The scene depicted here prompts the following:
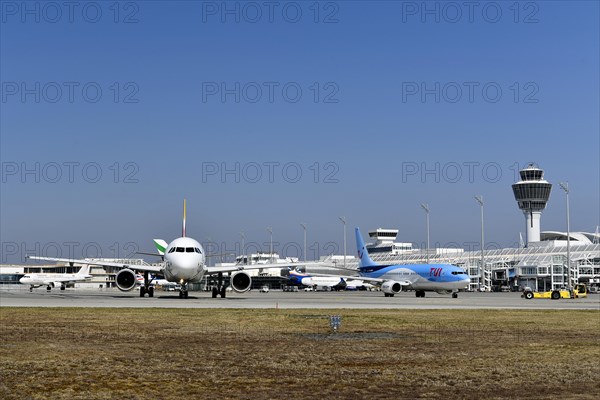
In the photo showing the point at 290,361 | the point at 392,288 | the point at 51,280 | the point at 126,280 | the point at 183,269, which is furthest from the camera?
the point at 51,280

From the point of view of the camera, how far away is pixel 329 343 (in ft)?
62.8

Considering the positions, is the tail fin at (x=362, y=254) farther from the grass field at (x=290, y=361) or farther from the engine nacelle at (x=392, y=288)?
the grass field at (x=290, y=361)

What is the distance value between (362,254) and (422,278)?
27903 millimetres

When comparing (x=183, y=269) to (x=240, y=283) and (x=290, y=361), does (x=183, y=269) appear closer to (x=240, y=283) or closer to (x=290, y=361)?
(x=240, y=283)

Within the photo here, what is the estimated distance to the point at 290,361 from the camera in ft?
49.9

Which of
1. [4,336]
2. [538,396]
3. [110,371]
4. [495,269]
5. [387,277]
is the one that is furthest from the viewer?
[495,269]

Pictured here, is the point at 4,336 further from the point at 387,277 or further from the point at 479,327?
the point at 387,277

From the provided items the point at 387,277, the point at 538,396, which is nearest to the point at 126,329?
the point at 538,396

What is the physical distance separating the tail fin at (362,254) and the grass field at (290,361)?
7320 cm

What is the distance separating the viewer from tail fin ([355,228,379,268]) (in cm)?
9912

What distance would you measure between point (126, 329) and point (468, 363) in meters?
11.8

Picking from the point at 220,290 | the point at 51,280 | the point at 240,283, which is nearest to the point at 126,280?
the point at 240,283

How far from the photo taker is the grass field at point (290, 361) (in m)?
11.7

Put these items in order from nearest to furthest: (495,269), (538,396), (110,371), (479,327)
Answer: (538,396) < (110,371) < (479,327) < (495,269)
